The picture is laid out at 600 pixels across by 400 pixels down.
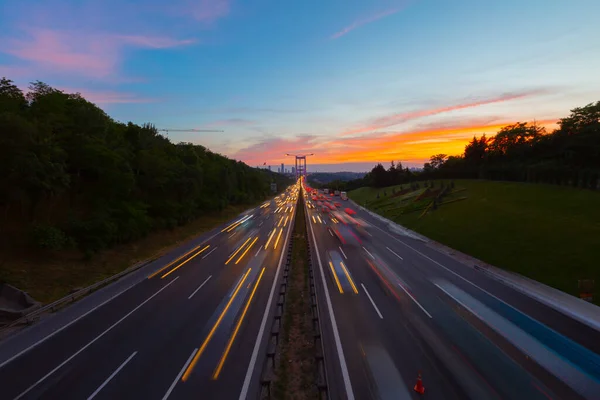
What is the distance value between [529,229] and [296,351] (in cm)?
2980

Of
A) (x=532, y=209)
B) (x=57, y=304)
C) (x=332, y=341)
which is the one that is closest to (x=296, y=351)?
(x=332, y=341)

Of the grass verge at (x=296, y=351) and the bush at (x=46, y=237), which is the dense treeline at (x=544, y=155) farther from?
the bush at (x=46, y=237)

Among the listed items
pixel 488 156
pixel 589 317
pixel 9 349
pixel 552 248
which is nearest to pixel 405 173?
pixel 488 156

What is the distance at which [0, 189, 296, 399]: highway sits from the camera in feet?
34.4

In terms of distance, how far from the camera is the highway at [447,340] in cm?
1050

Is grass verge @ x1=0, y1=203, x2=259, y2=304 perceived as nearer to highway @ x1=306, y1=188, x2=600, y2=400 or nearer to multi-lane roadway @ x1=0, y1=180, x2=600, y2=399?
multi-lane roadway @ x1=0, y1=180, x2=600, y2=399

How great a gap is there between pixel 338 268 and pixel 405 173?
8065 cm

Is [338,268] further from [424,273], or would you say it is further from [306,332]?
[306,332]

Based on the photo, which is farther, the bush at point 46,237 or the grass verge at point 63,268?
the bush at point 46,237

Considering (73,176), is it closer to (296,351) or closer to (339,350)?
(296,351)

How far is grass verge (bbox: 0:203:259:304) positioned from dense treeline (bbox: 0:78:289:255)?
1.12 metres

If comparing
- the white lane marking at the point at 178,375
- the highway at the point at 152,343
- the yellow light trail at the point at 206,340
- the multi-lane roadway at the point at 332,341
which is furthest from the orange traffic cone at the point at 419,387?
the white lane marking at the point at 178,375

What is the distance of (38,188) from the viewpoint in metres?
22.8

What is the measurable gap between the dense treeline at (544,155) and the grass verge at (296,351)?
4245 centimetres
